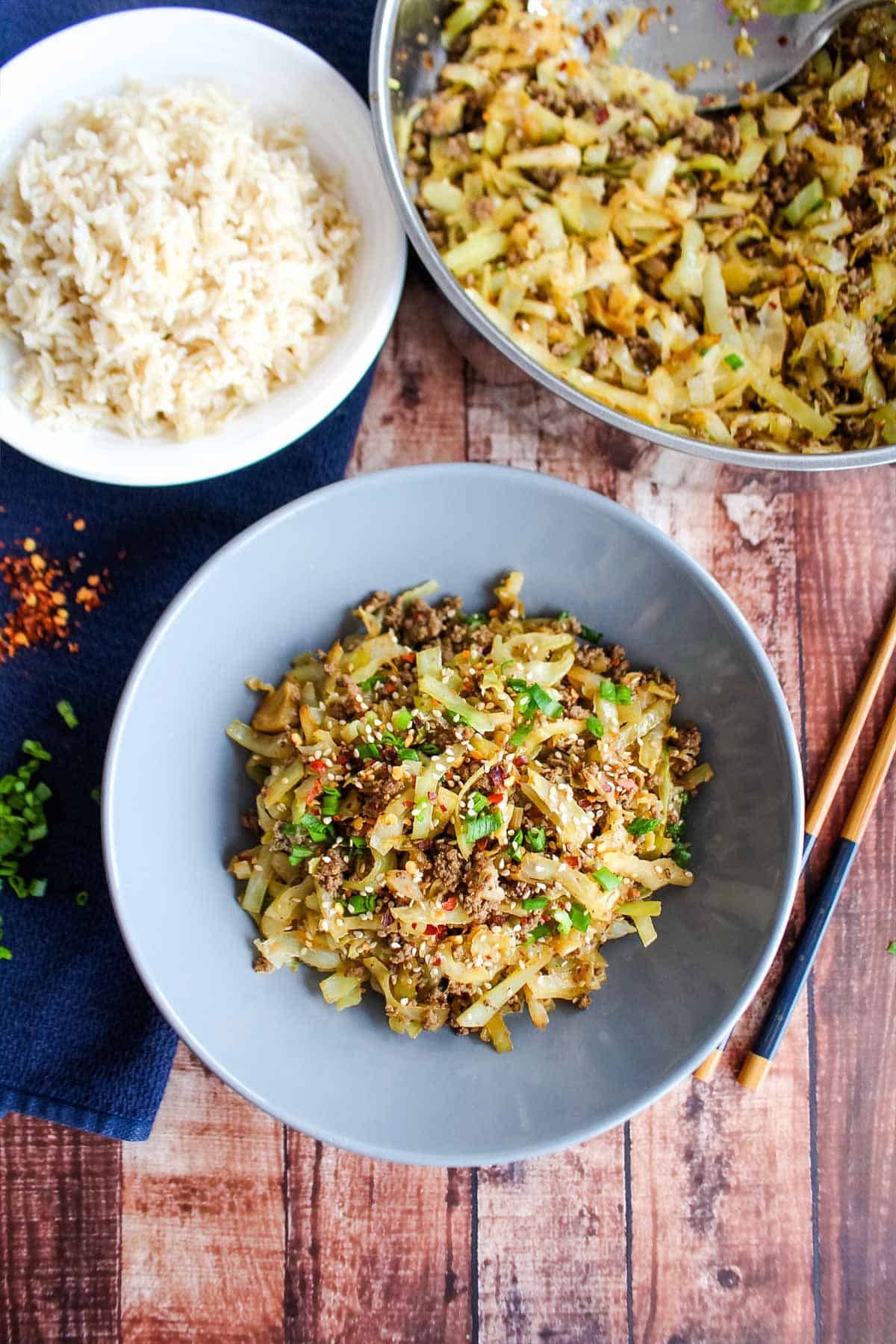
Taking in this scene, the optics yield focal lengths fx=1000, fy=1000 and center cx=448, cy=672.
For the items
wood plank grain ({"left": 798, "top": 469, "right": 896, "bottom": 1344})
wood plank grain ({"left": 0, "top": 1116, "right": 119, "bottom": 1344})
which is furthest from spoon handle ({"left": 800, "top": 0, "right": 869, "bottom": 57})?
wood plank grain ({"left": 0, "top": 1116, "right": 119, "bottom": 1344})

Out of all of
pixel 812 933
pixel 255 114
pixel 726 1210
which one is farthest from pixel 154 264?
pixel 726 1210

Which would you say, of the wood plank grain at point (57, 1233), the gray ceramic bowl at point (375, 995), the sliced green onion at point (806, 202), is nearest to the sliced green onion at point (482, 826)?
the gray ceramic bowl at point (375, 995)

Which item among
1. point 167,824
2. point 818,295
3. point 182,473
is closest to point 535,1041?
point 167,824

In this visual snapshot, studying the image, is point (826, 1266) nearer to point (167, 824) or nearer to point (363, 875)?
point (363, 875)

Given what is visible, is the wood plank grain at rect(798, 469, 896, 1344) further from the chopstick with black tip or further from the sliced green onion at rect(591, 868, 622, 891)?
the sliced green onion at rect(591, 868, 622, 891)

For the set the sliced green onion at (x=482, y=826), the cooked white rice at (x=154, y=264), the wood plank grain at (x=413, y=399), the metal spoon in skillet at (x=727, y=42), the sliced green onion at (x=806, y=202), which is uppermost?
the metal spoon in skillet at (x=727, y=42)

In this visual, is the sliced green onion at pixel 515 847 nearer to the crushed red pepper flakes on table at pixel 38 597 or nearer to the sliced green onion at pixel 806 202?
the crushed red pepper flakes on table at pixel 38 597
